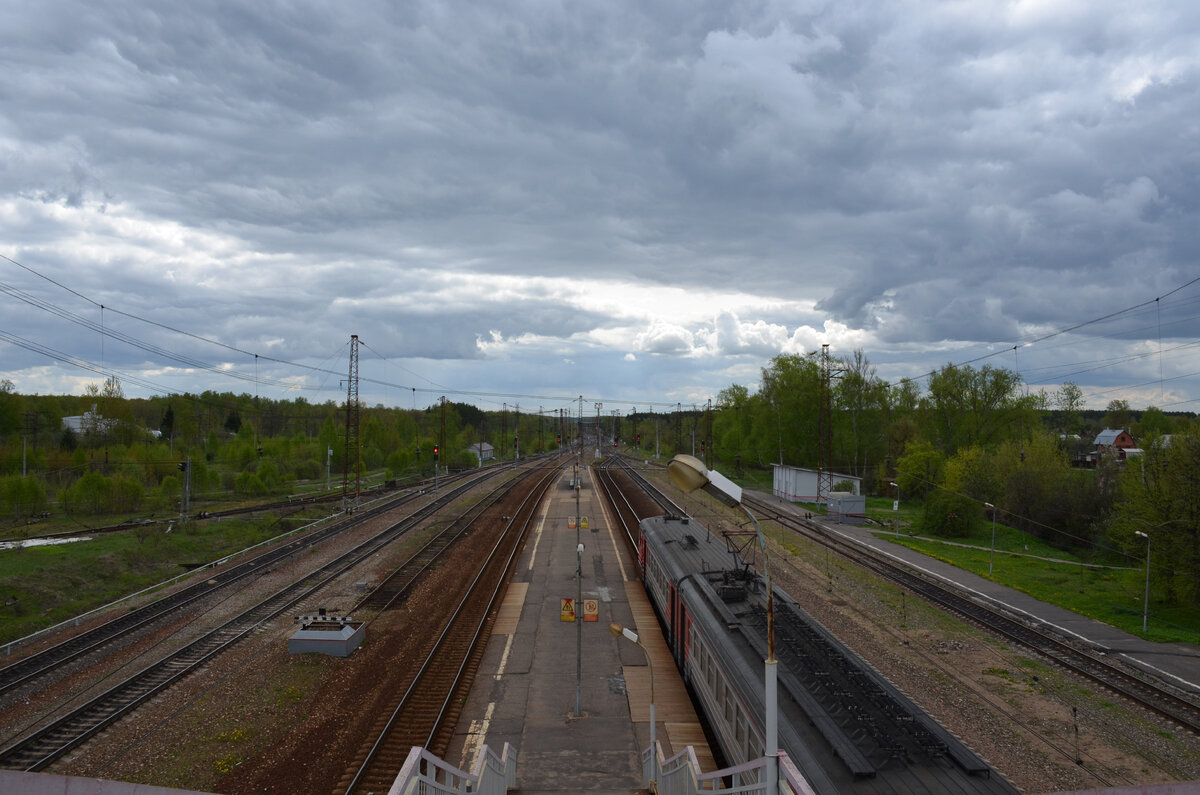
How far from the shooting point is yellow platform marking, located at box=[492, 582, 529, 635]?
2414cm

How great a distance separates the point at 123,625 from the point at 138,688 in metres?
6.91

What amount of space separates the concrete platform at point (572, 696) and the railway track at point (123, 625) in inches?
474

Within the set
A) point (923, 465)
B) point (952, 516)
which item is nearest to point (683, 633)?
point (952, 516)

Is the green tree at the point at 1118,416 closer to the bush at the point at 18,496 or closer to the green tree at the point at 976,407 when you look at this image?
the green tree at the point at 976,407

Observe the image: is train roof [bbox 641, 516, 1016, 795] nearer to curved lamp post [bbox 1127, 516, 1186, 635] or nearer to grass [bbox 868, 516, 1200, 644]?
curved lamp post [bbox 1127, 516, 1186, 635]

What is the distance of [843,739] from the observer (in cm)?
917

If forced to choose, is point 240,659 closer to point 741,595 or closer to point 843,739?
point 741,595

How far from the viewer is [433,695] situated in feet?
59.6

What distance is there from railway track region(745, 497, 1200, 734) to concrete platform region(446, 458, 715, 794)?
11.7 metres

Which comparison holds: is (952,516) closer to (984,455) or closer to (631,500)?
(984,455)

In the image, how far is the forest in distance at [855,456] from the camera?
1180 inches

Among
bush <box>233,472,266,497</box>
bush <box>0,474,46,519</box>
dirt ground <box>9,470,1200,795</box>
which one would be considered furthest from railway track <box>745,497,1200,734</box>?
bush <box>0,474,46,519</box>

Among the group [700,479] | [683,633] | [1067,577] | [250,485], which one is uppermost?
[700,479]

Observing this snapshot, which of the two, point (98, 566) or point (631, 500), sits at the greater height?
point (631, 500)
